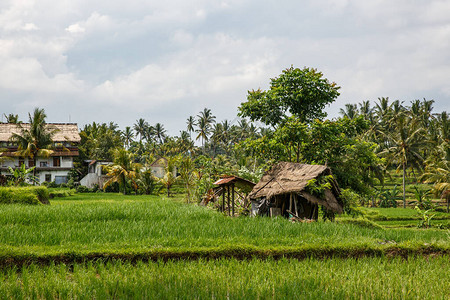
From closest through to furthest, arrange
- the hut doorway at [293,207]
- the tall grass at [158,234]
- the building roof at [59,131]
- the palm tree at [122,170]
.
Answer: the tall grass at [158,234] → the hut doorway at [293,207] → the palm tree at [122,170] → the building roof at [59,131]

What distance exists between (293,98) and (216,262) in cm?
1070

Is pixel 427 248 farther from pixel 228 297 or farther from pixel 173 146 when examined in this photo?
pixel 173 146

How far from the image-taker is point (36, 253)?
5.82 meters

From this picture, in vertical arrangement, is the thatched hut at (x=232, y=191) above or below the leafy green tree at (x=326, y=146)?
below

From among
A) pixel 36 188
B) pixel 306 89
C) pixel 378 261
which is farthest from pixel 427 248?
pixel 36 188

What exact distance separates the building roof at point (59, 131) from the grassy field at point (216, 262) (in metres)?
25.0

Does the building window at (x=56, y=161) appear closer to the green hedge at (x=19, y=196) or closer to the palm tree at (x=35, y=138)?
the palm tree at (x=35, y=138)

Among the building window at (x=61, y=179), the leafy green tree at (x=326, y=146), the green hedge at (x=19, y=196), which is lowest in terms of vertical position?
the green hedge at (x=19, y=196)

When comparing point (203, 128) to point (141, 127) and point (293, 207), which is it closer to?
point (141, 127)

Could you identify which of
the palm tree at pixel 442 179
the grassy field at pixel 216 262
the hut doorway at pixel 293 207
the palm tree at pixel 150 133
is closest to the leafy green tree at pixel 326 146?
the hut doorway at pixel 293 207

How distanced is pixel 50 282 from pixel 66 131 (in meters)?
31.0

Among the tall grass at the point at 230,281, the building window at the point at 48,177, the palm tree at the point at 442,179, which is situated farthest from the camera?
the building window at the point at 48,177

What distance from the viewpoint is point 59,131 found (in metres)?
31.3

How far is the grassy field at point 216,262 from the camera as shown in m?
4.57
